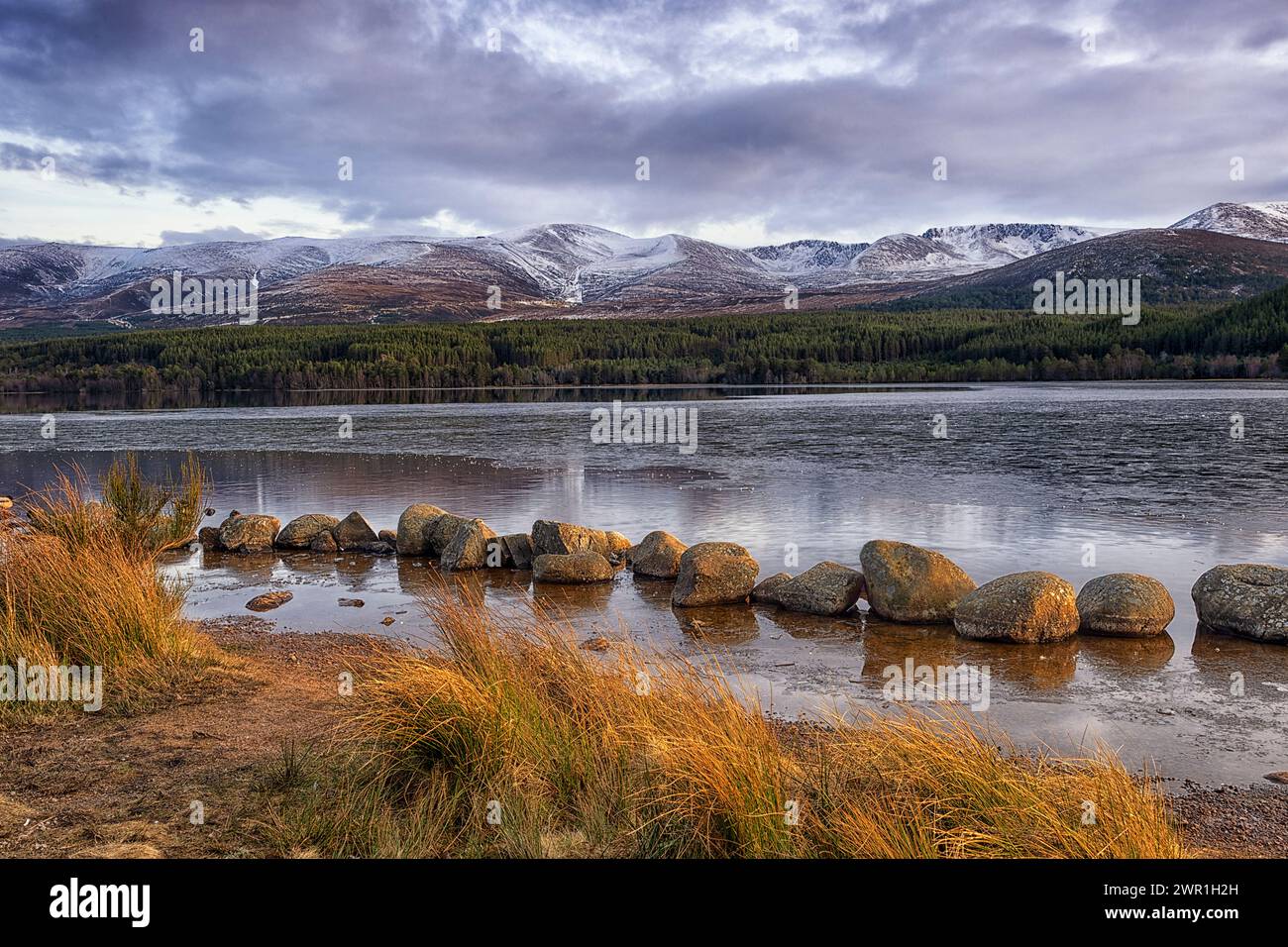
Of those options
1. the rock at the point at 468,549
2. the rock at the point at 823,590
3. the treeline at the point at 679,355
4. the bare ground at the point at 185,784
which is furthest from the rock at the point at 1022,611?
the treeline at the point at 679,355

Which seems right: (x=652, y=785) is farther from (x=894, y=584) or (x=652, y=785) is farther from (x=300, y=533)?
(x=300, y=533)

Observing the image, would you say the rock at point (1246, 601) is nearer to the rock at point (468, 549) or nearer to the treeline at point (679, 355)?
the rock at point (468, 549)

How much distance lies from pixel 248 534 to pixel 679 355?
112 meters

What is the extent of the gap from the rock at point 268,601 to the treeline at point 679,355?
95339 mm

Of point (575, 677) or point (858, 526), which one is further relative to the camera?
point (858, 526)

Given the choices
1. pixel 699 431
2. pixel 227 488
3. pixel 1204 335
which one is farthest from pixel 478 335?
pixel 227 488

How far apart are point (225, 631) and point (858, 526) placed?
1077 cm

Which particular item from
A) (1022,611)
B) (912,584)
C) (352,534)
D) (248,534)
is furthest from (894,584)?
(248,534)

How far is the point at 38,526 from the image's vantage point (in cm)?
1221

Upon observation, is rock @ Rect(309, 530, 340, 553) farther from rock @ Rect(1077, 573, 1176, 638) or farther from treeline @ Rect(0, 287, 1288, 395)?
treeline @ Rect(0, 287, 1288, 395)

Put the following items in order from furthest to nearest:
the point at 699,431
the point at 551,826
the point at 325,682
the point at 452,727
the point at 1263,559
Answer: the point at 699,431 → the point at 1263,559 → the point at 325,682 → the point at 452,727 → the point at 551,826

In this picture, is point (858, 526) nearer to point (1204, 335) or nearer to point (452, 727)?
point (452, 727)

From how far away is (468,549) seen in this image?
47.2 feet

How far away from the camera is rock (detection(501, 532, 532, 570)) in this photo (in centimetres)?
1451
